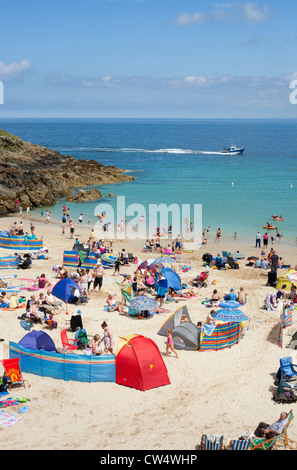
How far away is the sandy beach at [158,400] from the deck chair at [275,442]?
1.39ft

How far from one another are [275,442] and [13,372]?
594cm

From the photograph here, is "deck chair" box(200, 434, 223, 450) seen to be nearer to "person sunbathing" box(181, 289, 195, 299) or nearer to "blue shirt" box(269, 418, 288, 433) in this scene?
"blue shirt" box(269, 418, 288, 433)

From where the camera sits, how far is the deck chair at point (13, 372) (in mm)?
11383

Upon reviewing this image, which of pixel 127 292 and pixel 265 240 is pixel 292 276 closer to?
pixel 127 292

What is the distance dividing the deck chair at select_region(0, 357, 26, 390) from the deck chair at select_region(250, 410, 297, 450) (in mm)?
5416

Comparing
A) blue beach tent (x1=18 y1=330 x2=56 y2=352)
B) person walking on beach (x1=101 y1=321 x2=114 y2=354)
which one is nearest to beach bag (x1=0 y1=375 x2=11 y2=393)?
blue beach tent (x1=18 y1=330 x2=56 y2=352)

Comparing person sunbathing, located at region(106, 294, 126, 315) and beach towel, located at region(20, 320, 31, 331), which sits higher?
person sunbathing, located at region(106, 294, 126, 315)

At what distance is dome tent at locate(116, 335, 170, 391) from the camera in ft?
38.4

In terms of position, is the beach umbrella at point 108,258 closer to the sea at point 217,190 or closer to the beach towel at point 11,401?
the beach towel at point 11,401

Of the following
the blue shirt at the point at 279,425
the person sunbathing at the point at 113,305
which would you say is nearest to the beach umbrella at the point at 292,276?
the person sunbathing at the point at 113,305

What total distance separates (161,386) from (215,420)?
5.90 ft

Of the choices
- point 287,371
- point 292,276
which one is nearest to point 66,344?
point 287,371

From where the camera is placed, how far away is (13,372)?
37.5 feet

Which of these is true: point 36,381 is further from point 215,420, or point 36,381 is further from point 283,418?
point 283,418
